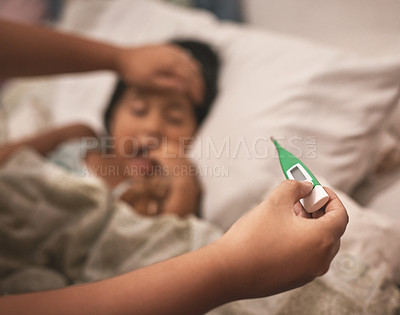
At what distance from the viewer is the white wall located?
27.3 inches

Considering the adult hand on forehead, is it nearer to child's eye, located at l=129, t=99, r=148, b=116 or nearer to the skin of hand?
child's eye, located at l=129, t=99, r=148, b=116

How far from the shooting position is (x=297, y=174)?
0.36 metres

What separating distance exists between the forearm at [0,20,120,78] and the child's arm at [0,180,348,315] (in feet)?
1.80

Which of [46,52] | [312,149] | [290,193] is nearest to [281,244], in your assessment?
[290,193]

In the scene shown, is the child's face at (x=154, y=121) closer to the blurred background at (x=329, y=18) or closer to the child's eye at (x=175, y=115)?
the child's eye at (x=175, y=115)

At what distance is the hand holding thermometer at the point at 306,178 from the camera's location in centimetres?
33

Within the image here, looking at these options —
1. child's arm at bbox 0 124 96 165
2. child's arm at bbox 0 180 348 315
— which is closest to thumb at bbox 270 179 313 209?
child's arm at bbox 0 180 348 315

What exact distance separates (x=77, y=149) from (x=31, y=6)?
3.08 ft

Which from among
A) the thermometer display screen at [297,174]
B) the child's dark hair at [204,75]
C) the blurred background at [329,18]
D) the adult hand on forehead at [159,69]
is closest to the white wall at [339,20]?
the blurred background at [329,18]

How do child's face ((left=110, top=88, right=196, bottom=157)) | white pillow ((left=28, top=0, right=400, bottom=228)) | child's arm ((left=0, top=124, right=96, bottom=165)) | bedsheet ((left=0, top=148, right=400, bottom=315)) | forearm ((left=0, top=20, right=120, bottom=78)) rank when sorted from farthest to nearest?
child's arm ((left=0, top=124, right=96, bottom=165)) → child's face ((left=110, top=88, right=196, bottom=157)) → forearm ((left=0, top=20, right=120, bottom=78)) → white pillow ((left=28, top=0, right=400, bottom=228)) → bedsheet ((left=0, top=148, right=400, bottom=315))

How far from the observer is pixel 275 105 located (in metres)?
0.69

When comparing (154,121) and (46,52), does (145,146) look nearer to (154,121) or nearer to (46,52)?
(154,121)

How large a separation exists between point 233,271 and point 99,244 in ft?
1.25

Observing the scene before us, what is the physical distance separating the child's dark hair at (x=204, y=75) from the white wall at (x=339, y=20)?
0.67 feet
